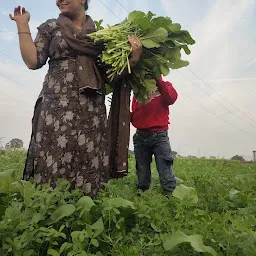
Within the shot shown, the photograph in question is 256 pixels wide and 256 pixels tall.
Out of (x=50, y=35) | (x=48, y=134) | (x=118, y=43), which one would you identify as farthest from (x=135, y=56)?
(x=48, y=134)

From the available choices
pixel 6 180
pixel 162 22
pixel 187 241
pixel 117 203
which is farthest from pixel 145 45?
pixel 187 241

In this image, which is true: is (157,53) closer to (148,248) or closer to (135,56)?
(135,56)

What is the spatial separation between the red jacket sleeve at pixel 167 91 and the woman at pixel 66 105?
93cm

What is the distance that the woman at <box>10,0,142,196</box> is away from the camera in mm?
2635

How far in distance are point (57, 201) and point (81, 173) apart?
55 centimetres

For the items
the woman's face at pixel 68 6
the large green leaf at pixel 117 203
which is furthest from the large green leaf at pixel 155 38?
the large green leaf at pixel 117 203

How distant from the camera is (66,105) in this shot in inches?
105

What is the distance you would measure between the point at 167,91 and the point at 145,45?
3.04ft

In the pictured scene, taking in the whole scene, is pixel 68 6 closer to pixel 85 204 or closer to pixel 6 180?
pixel 6 180

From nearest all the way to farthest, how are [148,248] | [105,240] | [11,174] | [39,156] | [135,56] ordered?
[148,248], [105,240], [11,174], [39,156], [135,56]

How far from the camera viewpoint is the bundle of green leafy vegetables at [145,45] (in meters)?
2.81

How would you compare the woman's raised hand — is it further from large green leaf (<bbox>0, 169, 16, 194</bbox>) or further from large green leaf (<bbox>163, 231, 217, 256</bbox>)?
large green leaf (<bbox>163, 231, 217, 256</bbox>)

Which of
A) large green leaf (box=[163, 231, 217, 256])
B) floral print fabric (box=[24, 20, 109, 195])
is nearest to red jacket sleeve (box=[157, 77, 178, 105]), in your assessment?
floral print fabric (box=[24, 20, 109, 195])

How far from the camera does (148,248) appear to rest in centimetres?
181
